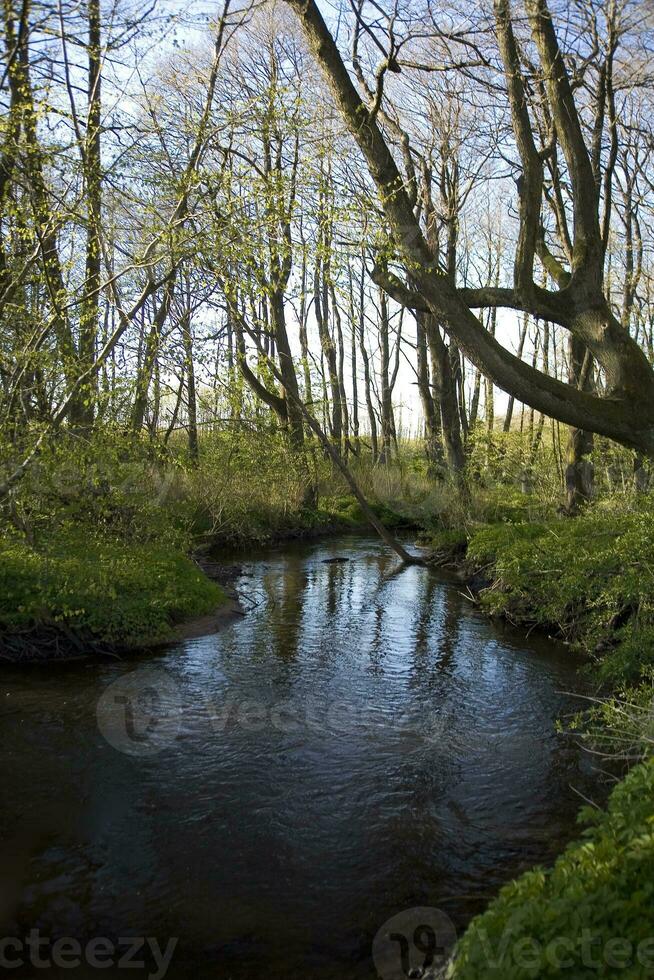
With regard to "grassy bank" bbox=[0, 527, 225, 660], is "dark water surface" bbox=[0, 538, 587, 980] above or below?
below

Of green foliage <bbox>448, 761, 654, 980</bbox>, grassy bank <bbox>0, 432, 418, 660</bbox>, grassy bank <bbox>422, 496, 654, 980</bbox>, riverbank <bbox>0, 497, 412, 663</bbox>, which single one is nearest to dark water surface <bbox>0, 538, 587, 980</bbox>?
riverbank <bbox>0, 497, 412, 663</bbox>

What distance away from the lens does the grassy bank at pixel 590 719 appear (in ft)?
7.91

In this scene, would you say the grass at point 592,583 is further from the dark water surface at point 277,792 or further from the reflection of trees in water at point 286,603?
the reflection of trees in water at point 286,603

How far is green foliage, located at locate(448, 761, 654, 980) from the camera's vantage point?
2.35 m

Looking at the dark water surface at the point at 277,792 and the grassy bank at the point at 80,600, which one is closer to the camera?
the dark water surface at the point at 277,792

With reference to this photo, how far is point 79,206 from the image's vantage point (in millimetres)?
7949

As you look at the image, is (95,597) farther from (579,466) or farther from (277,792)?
(579,466)

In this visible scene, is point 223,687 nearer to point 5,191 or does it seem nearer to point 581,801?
point 581,801

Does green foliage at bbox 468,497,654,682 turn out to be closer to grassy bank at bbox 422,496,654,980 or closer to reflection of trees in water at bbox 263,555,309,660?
grassy bank at bbox 422,496,654,980

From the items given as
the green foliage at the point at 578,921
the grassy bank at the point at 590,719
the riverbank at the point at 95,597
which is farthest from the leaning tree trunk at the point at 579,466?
the green foliage at the point at 578,921

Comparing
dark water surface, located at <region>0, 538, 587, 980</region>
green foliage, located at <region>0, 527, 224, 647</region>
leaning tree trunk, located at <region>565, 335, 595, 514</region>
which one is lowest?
dark water surface, located at <region>0, 538, 587, 980</region>

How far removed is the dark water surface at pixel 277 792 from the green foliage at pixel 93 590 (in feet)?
1.60

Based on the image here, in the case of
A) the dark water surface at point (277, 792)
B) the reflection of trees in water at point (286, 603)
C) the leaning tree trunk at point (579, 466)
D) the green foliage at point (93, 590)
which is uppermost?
the leaning tree trunk at point (579, 466)

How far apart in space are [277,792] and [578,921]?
10.2 ft
